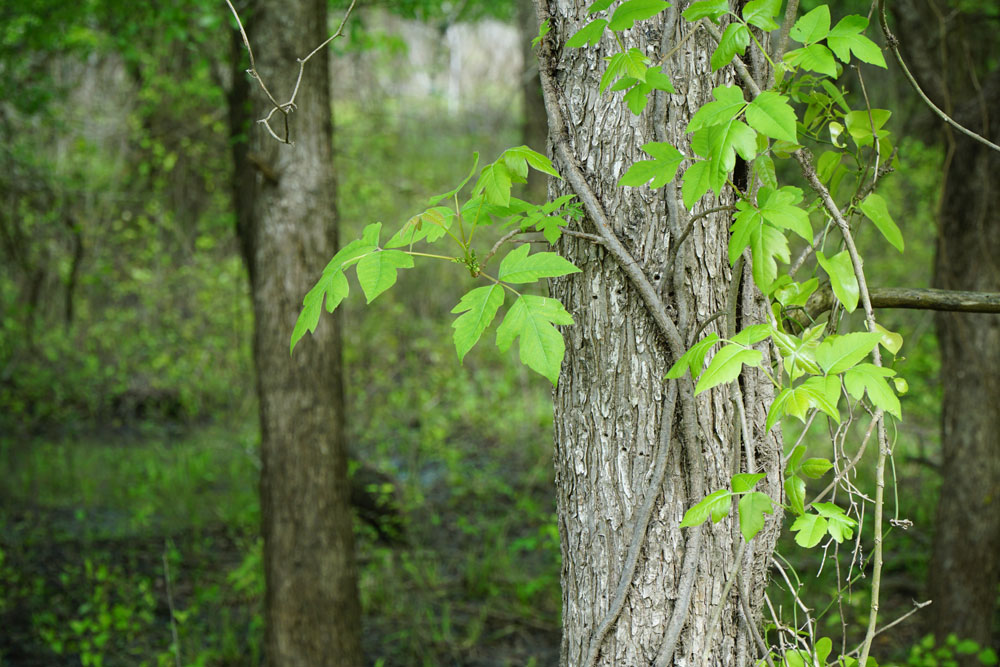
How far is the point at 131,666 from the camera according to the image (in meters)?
4.12

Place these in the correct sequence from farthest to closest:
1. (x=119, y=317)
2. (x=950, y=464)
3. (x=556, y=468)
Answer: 1. (x=119, y=317)
2. (x=950, y=464)
3. (x=556, y=468)

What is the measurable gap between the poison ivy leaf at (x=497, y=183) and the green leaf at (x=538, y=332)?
0.21m

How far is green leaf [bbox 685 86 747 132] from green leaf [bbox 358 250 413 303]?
0.47m

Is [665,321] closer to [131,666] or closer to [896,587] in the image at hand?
[131,666]

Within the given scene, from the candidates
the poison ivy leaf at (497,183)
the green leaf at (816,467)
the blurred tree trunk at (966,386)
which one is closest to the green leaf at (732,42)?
the poison ivy leaf at (497,183)

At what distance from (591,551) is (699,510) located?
0.32m

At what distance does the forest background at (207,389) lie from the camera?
480 centimetres

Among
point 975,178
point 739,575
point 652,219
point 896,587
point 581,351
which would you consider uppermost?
point 975,178

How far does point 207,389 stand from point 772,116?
7.93 m

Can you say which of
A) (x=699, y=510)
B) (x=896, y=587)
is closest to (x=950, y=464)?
(x=896, y=587)

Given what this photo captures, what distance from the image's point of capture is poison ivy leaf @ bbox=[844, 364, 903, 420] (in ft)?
3.26

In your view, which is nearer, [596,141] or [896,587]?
[596,141]

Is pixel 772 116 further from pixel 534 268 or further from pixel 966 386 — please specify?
pixel 966 386

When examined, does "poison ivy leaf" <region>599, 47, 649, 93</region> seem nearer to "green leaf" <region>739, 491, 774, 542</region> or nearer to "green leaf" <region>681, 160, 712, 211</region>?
"green leaf" <region>681, 160, 712, 211</region>
